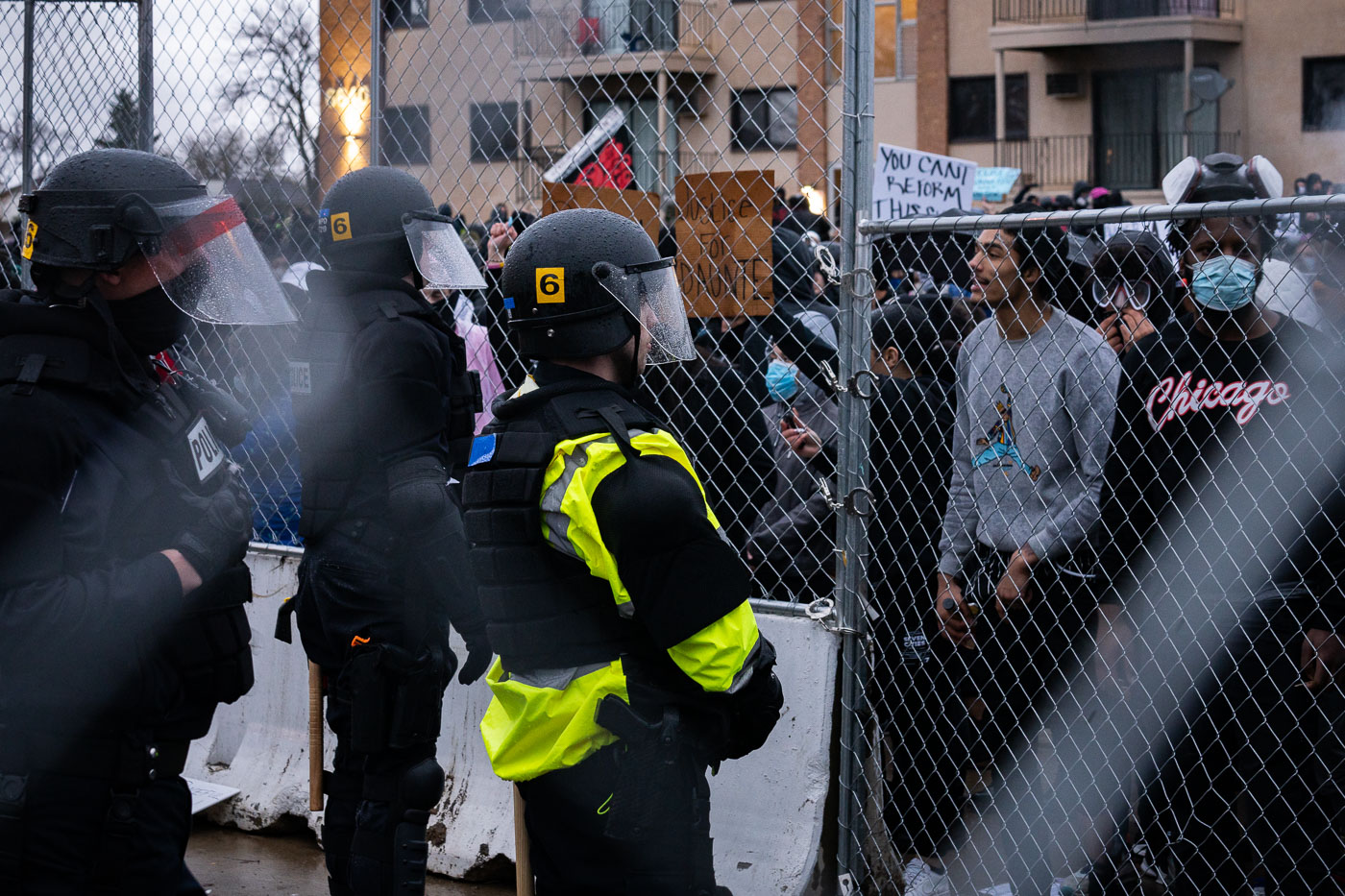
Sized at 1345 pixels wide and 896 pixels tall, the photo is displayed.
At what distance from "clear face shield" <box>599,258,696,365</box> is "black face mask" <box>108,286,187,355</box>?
96cm

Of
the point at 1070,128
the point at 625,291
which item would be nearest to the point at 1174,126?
the point at 1070,128

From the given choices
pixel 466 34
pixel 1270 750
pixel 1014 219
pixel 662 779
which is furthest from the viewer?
pixel 466 34

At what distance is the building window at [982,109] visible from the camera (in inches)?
1065

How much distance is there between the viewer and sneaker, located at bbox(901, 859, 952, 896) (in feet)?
15.3

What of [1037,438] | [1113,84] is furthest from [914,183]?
[1113,84]

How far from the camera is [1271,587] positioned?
13.5 ft

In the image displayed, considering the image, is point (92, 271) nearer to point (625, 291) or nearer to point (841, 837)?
point (625, 291)

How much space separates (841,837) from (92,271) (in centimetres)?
286

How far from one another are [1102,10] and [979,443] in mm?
24233

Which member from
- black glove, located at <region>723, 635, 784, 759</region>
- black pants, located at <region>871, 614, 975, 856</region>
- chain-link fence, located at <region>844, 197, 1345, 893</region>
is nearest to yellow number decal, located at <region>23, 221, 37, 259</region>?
black glove, located at <region>723, 635, 784, 759</region>

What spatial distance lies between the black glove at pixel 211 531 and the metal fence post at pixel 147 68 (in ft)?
11.8

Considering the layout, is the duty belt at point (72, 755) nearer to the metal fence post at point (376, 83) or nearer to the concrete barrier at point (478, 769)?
the concrete barrier at point (478, 769)

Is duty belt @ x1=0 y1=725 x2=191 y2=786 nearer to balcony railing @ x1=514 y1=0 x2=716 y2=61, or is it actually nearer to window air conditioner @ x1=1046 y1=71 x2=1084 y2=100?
balcony railing @ x1=514 y1=0 x2=716 y2=61

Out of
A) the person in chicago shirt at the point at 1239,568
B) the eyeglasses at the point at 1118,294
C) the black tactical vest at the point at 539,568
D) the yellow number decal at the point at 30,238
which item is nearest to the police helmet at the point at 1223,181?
the eyeglasses at the point at 1118,294
